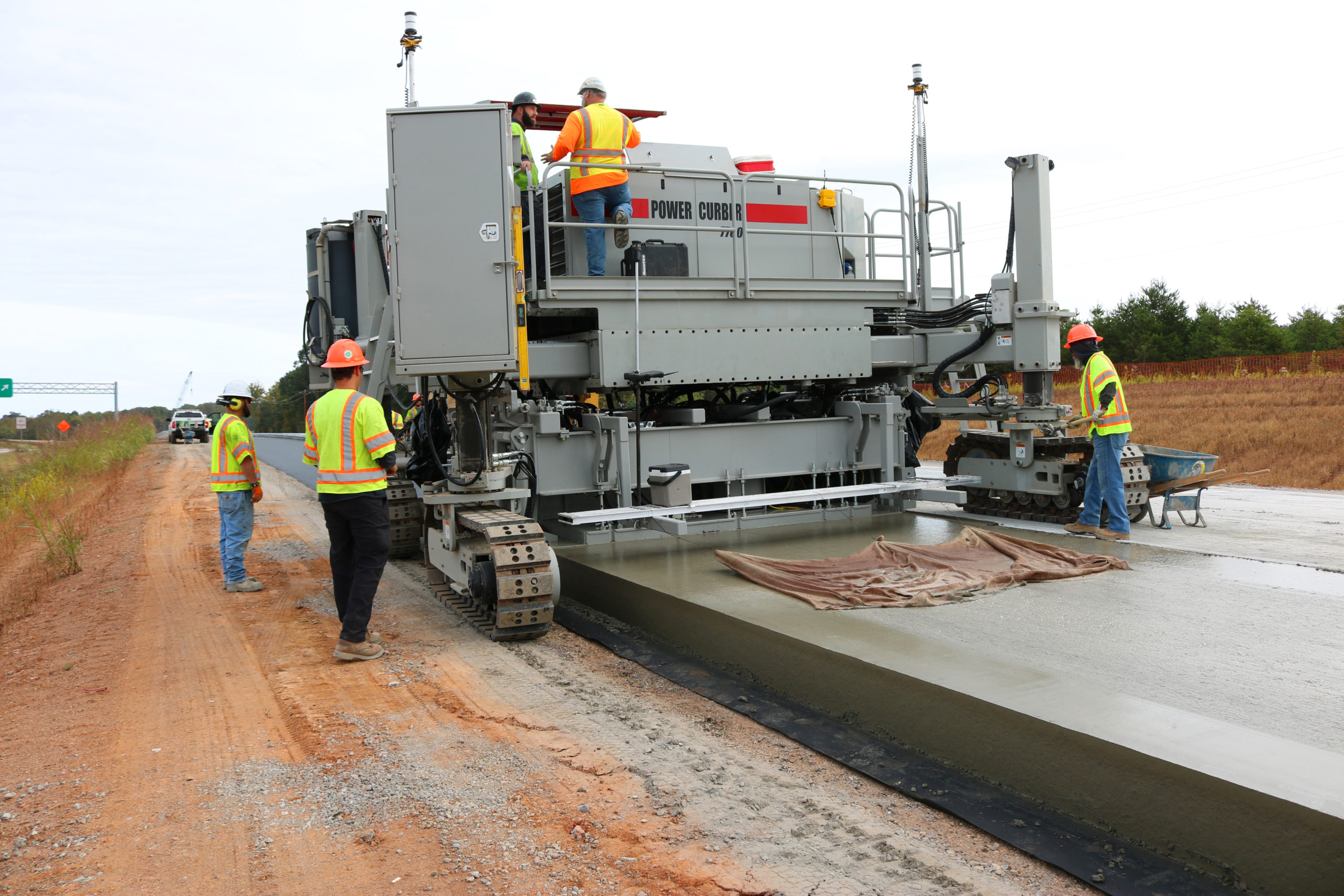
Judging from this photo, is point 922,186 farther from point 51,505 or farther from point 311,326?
point 51,505

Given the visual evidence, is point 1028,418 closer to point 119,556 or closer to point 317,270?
point 317,270

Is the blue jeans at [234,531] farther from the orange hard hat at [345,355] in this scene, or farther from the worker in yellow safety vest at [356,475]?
the orange hard hat at [345,355]

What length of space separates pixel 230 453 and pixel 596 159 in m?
4.42

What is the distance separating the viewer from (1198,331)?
43.4m

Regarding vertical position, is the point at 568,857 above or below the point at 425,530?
below

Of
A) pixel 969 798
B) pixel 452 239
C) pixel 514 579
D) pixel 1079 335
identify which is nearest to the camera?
pixel 969 798

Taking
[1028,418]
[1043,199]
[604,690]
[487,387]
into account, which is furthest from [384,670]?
[1043,199]

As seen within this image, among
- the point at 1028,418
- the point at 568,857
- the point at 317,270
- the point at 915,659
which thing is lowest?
the point at 568,857

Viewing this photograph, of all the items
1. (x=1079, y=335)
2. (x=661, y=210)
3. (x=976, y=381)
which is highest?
(x=661, y=210)

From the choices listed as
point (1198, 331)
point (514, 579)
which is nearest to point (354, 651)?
point (514, 579)

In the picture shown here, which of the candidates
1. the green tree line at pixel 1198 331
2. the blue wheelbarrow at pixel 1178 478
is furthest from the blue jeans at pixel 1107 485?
the green tree line at pixel 1198 331

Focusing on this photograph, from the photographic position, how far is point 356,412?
643 cm

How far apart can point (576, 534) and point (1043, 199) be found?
5396 mm

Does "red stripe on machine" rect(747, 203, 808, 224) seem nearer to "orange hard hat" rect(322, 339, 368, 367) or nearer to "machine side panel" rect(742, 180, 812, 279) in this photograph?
"machine side panel" rect(742, 180, 812, 279)
